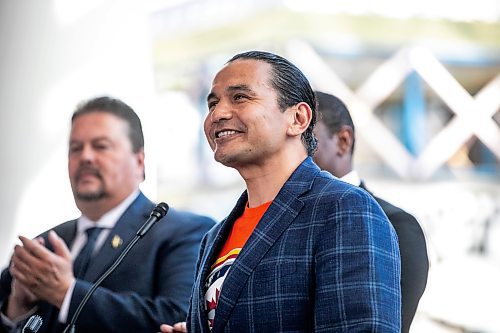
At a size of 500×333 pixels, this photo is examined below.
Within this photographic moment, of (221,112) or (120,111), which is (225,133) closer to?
(221,112)

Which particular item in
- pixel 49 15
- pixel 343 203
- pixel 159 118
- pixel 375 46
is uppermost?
pixel 49 15

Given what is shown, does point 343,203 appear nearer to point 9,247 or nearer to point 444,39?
point 444,39

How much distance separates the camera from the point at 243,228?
66.2 inches

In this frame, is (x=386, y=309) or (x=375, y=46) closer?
(x=386, y=309)

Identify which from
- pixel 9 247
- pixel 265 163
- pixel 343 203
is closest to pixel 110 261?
pixel 9 247

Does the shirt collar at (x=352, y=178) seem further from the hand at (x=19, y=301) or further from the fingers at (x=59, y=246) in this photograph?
the hand at (x=19, y=301)

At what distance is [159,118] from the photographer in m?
2.91

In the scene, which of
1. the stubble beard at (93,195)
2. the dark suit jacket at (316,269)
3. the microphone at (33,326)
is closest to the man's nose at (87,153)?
the stubble beard at (93,195)

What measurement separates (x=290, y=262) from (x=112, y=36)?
1.80 meters

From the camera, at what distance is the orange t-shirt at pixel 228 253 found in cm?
162

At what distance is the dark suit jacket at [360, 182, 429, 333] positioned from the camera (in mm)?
1882

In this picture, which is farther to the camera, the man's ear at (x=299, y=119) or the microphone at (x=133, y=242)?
the microphone at (x=133, y=242)

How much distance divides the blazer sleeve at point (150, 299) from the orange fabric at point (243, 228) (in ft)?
2.02

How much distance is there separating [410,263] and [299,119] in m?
0.50
